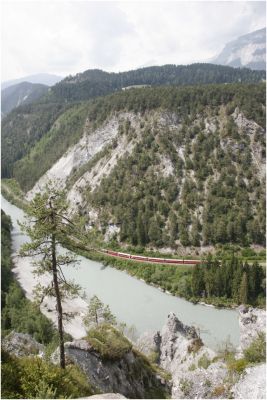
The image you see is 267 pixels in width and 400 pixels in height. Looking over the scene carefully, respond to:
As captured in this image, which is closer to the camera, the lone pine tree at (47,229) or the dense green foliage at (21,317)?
the lone pine tree at (47,229)

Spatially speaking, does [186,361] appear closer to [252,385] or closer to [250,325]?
[250,325]

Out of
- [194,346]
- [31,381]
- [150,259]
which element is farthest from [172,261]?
[31,381]

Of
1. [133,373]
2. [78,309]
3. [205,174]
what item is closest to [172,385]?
[133,373]

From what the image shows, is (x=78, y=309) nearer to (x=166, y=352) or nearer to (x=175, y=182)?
(x=166, y=352)

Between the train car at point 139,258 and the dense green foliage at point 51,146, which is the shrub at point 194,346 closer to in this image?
the train car at point 139,258

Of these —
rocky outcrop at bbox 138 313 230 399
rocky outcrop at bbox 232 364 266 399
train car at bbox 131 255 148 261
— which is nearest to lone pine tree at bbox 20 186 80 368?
rocky outcrop at bbox 232 364 266 399

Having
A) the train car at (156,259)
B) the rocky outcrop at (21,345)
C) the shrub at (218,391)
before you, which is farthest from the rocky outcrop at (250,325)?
the train car at (156,259)
